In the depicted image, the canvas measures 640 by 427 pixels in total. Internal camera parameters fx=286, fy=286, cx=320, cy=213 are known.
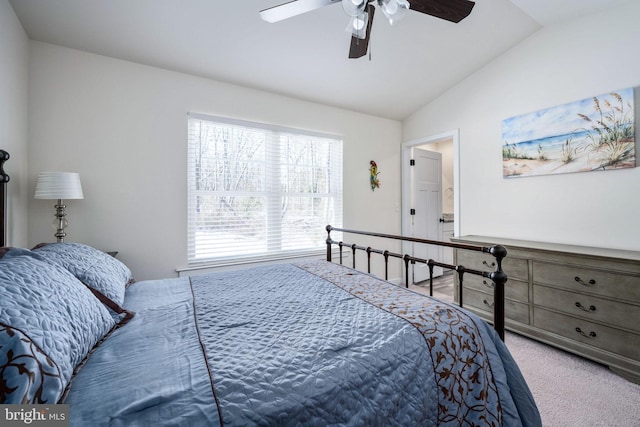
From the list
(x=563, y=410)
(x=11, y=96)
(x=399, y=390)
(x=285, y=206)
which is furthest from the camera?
(x=285, y=206)

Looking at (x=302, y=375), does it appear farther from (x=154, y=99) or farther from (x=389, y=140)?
(x=389, y=140)

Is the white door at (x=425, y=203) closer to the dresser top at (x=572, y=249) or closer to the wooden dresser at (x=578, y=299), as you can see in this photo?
the dresser top at (x=572, y=249)

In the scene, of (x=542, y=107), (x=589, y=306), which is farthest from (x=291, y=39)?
(x=589, y=306)

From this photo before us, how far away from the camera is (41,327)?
705 mm

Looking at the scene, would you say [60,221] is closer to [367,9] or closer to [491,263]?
[367,9]

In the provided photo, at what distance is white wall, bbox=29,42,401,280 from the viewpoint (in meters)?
2.20

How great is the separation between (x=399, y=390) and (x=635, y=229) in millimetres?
2575

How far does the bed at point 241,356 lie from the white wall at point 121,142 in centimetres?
107

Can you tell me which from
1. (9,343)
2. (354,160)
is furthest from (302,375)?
(354,160)

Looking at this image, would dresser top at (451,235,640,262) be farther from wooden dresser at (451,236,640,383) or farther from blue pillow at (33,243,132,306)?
blue pillow at (33,243,132,306)

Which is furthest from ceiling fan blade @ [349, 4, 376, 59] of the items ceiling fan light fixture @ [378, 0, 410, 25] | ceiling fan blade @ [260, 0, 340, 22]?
ceiling fan blade @ [260, 0, 340, 22]

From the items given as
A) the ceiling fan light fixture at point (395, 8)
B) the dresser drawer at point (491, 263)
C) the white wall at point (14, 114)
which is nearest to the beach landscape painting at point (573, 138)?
the dresser drawer at point (491, 263)

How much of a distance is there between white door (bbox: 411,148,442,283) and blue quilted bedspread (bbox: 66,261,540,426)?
2927 millimetres

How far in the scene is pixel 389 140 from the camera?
4.09 metres
